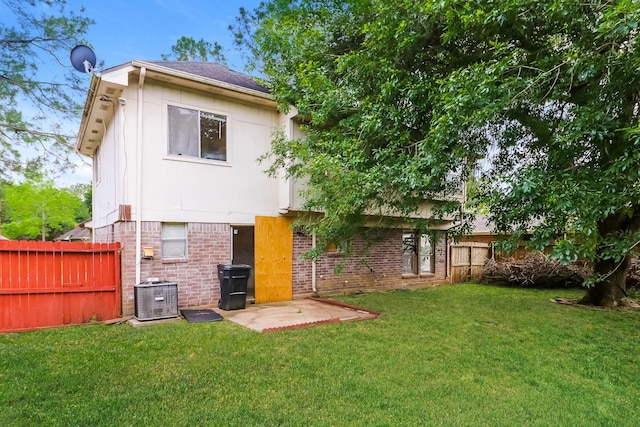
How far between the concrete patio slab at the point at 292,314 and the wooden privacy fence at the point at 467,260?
6.56m

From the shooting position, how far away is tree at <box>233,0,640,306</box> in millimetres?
4164

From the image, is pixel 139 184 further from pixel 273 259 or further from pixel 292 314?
pixel 292 314

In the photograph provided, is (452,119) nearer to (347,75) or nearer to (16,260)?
(347,75)

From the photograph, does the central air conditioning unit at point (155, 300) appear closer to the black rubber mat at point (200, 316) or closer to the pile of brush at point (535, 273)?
the black rubber mat at point (200, 316)

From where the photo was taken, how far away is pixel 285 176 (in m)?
8.23

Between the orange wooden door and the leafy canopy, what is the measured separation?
69.3 inches

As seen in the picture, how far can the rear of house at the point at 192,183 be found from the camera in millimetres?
6980

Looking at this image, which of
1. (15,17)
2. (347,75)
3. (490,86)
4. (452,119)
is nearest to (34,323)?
(15,17)

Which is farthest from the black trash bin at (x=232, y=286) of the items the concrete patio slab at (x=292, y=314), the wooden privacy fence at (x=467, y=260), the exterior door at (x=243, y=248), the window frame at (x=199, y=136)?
the wooden privacy fence at (x=467, y=260)

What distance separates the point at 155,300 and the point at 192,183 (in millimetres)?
2575

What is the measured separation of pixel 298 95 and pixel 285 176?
1.85 metres

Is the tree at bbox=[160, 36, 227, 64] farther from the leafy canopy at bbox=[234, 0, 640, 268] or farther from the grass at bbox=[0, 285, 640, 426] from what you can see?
the grass at bbox=[0, 285, 640, 426]

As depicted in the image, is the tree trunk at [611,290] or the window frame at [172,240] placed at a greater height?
the window frame at [172,240]

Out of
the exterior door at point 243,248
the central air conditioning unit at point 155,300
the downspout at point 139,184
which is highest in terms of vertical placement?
the downspout at point 139,184
